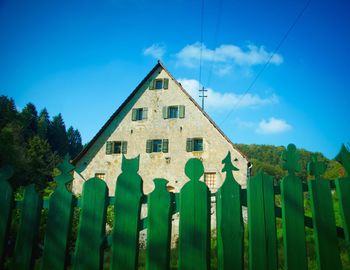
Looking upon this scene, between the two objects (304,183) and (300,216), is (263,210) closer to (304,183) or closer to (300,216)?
(300,216)

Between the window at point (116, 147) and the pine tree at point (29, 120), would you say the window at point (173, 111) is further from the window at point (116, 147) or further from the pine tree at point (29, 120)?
the pine tree at point (29, 120)

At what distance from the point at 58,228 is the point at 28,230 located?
230mm

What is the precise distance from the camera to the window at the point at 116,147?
18.0m

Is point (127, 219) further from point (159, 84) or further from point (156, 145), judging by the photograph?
point (159, 84)

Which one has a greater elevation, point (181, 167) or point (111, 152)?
point (111, 152)

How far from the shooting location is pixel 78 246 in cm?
188

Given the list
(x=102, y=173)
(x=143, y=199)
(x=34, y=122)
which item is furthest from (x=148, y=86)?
A: (x=34, y=122)

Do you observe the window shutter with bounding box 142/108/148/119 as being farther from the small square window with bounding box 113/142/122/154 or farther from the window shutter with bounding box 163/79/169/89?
the small square window with bounding box 113/142/122/154

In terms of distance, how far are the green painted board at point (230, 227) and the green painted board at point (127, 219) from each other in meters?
0.58

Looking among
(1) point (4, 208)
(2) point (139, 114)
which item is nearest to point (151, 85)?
(2) point (139, 114)

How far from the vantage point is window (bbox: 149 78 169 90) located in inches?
741

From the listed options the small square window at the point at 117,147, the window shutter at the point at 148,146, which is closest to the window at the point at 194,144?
the window shutter at the point at 148,146

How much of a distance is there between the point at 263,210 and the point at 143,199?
2.84 feet

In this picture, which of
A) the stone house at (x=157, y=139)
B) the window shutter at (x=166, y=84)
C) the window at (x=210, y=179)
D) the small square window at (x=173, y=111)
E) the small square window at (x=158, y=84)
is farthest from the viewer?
the small square window at (x=158, y=84)
